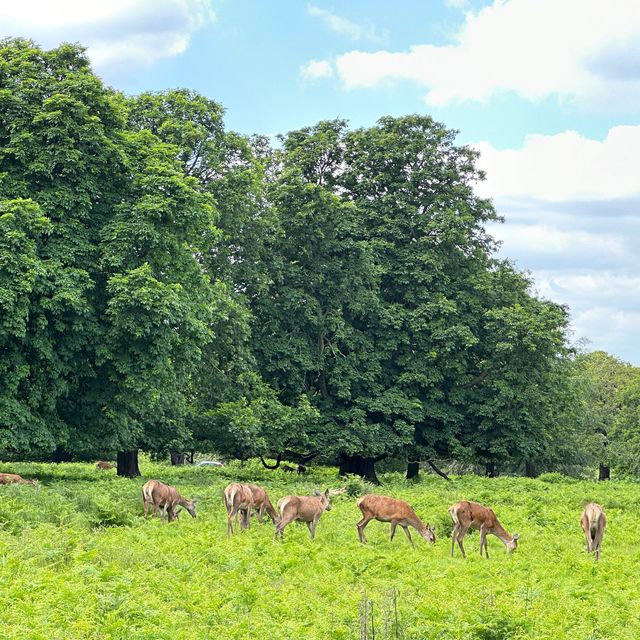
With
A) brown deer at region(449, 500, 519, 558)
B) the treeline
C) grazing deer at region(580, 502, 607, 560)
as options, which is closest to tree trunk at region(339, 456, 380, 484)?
the treeline

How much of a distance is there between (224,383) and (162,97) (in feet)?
37.8

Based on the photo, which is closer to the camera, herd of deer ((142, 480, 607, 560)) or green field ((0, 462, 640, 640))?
green field ((0, 462, 640, 640))

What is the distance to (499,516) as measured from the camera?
25297 millimetres

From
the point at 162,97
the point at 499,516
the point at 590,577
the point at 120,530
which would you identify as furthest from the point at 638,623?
the point at 162,97

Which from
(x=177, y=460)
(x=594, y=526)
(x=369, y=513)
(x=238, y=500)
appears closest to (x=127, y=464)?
(x=238, y=500)

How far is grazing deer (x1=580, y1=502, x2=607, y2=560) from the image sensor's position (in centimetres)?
1883

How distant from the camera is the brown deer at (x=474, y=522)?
19094 mm

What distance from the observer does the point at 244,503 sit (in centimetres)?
1969

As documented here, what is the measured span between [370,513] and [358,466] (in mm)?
19672

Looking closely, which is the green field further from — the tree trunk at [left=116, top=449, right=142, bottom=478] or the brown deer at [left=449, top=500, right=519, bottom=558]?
the tree trunk at [left=116, top=449, right=142, bottom=478]

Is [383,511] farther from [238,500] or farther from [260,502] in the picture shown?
[238,500]

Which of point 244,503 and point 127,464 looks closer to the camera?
point 244,503

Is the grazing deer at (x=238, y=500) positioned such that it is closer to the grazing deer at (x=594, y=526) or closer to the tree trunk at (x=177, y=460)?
the grazing deer at (x=594, y=526)

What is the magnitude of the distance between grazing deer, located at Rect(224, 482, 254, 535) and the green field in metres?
0.46
